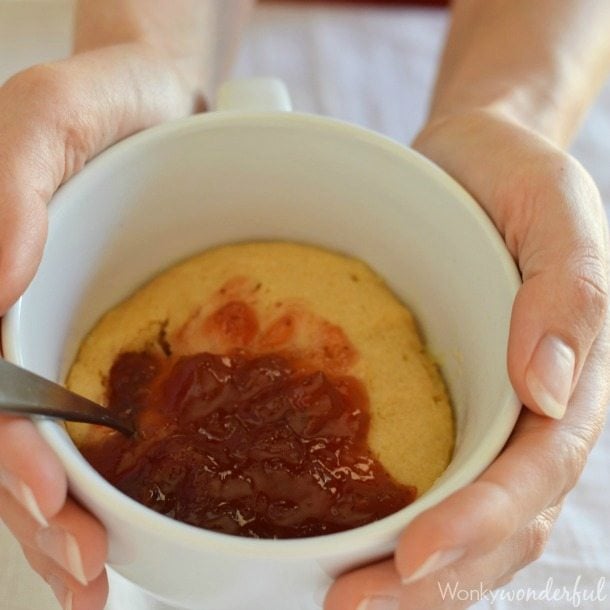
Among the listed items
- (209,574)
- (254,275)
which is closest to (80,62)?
(254,275)

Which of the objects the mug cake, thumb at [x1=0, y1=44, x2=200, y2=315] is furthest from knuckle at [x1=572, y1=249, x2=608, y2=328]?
thumb at [x1=0, y1=44, x2=200, y2=315]

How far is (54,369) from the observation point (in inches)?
30.8

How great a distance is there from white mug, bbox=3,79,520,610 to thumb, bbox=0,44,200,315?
0.10 ft

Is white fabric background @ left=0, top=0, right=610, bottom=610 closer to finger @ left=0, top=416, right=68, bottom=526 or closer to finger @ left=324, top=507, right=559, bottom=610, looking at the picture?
finger @ left=324, top=507, right=559, bottom=610

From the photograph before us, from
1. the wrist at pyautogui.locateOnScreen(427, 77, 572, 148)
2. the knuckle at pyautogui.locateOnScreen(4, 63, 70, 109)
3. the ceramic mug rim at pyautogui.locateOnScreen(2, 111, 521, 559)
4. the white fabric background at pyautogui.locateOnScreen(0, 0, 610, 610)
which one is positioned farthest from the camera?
the white fabric background at pyautogui.locateOnScreen(0, 0, 610, 610)

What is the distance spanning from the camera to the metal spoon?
622mm

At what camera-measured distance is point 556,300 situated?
684 mm

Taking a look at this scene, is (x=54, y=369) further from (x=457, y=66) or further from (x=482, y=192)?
(x=457, y=66)

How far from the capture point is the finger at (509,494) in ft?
1.96

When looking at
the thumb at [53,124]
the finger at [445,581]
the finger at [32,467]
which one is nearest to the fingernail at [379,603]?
the finger at [445,581]

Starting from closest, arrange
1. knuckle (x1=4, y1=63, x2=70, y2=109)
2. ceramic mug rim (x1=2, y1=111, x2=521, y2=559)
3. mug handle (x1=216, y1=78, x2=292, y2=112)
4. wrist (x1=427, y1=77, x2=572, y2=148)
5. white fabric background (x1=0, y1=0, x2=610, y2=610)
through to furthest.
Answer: ceramic mug rim (x1=2, y1=111, x2=521, y2=559)
knuckle (x1=4, y1=63, x2=70, y2=109)
mug handle (x1=216, y1=78, x2=292, y2=112)
wrist (x1=427, y1=77, x2=572, y2=148)
white fabric background (x1=0, y1=0, x2=610, y2=610)

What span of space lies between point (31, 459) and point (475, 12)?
92 cm

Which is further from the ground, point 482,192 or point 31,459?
point 482,192

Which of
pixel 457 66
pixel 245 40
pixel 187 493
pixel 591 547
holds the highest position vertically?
pixel 457 66
